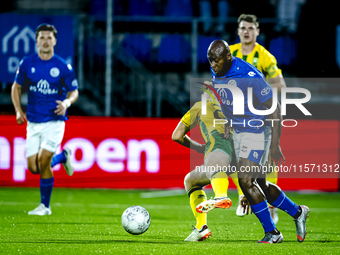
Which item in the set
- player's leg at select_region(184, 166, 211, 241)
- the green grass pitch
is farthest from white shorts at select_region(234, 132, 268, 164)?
the green grass pitch

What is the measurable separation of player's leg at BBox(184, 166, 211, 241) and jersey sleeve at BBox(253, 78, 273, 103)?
0.80m

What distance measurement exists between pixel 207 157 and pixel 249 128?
44 centimetres

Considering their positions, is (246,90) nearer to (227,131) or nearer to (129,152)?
(227,131)

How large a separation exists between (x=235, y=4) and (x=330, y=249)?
29.9 ft

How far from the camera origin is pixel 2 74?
36.4 feet

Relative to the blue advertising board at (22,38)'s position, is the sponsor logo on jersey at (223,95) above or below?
below

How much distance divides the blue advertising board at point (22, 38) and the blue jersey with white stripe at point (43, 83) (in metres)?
3.71

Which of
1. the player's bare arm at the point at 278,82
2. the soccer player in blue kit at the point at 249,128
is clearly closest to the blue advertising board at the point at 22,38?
the player's bare arm at the point at 278,82

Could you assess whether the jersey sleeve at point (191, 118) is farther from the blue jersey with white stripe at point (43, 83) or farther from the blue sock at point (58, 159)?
the blue sock at point (58, 159)

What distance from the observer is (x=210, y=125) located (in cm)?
522

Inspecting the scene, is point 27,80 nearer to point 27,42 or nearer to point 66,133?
point 66,133

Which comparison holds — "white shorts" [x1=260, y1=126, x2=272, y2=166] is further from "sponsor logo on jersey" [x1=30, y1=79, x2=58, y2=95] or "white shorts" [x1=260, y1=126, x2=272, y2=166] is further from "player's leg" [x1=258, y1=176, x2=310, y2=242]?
"sponsor logo on jersey" [x1=30, y1=79, x2=58, y2=95]

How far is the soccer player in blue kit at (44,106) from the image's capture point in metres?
7.03

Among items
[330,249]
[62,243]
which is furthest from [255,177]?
[62,243]
